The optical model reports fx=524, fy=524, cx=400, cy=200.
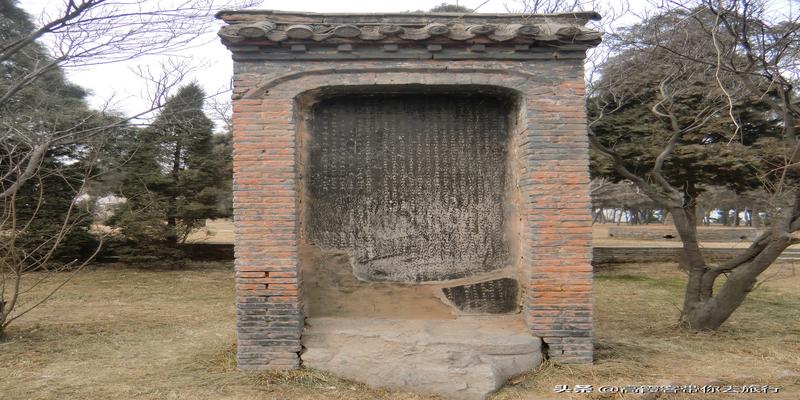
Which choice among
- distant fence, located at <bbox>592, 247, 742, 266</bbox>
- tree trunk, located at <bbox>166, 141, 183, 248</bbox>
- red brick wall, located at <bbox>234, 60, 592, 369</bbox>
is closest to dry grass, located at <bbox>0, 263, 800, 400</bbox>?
red brick wall, located at <bbox>234, 60, 592, 369</bbox>

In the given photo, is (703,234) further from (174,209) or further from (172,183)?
(172,183)

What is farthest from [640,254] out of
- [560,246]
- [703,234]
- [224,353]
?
[224,353]

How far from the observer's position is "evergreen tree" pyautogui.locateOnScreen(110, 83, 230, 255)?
549 inches

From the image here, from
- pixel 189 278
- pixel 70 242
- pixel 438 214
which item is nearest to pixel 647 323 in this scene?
pixel 438 214

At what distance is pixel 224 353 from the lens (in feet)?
18.5

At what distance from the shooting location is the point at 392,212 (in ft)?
18.4

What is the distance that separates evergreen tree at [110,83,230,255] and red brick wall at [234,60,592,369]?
386 inches

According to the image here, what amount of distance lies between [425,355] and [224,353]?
232cm

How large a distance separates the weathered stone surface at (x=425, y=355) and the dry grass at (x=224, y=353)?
4.9 inches

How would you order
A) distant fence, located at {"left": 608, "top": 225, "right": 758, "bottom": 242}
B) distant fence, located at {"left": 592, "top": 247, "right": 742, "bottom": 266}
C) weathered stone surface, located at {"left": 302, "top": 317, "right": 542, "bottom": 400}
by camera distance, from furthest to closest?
distant fence, located at {"left": 608, "top": 225, "right": 758, "bottom": 242}
distant fence, located at {"left": 592, "top": 247, "right": 742, "bottom": 266}
weathered stone surface, located at {"left": 302, "top": 317, "right": 542, "bottom": 400}


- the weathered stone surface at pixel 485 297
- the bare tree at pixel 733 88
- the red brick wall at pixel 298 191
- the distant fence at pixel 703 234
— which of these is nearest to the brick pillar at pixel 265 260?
the red brick wall at pixel 298 191

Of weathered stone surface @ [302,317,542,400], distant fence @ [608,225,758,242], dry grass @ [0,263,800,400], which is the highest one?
distant fence @ [608,225,758,242]

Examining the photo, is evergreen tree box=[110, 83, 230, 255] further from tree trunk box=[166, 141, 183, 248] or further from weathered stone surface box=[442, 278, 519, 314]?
weathered stone surface box=[442, 278, 519, 314]

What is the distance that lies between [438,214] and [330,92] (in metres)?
1.70
